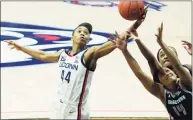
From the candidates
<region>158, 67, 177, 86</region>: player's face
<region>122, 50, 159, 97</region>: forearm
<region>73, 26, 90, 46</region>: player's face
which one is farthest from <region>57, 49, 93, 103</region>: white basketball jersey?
<region>158, 67, 177, 86</region>: player's face

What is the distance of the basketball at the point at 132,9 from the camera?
364 cm

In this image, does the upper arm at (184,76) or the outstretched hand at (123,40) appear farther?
the outstretched hand at (123,40)

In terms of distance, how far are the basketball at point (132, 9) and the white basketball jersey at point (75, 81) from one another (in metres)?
0.58

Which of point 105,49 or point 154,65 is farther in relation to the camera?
point 105,49

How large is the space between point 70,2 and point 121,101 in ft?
16.0

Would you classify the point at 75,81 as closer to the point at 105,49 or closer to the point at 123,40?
the point at 105,49

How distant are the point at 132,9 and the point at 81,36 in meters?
0.59

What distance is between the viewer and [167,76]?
3.21m

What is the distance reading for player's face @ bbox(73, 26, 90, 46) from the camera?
384 cm

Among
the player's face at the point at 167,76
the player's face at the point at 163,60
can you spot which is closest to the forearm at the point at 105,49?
the player's face at the point at 163,60

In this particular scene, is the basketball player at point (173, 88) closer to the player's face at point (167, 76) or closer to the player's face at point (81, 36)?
the player's face at point (167, 76)

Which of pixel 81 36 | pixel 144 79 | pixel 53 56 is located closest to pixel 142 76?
pixel 144 79

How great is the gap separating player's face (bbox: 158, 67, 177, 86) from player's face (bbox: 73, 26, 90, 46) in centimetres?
96

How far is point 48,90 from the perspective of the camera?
19.8ft
